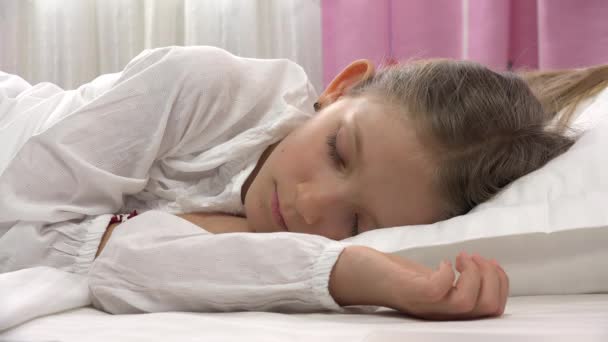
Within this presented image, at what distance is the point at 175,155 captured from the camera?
0.99m

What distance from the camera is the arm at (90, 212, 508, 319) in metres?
Result: 0.58

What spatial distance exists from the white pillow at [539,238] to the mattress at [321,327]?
81 mm

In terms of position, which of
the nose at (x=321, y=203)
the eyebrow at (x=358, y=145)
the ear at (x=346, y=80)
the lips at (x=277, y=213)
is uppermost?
the ear at (x=346, y=80)

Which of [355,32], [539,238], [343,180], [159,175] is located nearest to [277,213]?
[343,180]

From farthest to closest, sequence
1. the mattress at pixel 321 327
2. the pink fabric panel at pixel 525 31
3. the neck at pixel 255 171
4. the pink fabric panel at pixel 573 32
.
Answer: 1. the pink fabric panel at pixel 525 31
2. the pink fabric panel at pixel 573 32
3. the neck at pixel 255 171
4. the mattress at pixel 321 327

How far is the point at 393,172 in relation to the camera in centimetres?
85

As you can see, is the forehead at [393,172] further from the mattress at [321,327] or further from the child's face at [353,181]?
the mattress at [321,327]

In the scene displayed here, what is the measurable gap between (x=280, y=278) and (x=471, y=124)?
38 cm

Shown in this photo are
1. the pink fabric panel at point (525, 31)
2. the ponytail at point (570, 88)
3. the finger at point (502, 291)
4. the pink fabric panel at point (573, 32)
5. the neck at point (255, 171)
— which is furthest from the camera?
the pink fabric panel at point (525, 31)

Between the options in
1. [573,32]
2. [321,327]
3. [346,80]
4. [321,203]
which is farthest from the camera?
[573,32]

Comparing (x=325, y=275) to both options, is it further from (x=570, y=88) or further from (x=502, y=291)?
(x=570, y=88)

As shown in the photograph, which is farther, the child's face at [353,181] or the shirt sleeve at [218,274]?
the child's face at [353,181]

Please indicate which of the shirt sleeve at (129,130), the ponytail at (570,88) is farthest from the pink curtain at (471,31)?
the shirt sleeve at (129,130)

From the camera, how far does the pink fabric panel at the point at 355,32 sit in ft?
5.71
